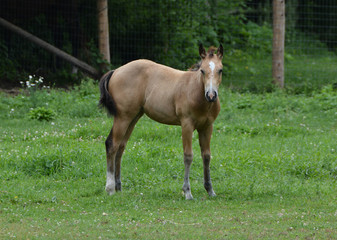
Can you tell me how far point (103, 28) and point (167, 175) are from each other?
690cm

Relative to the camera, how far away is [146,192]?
23.2 feet

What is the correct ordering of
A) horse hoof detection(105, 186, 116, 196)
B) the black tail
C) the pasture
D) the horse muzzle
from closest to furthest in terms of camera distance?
the pasture, the horse muzzle, horse hoof detection(105, 186, 116, 196), the black tail

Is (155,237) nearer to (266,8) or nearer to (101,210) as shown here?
(101,210)

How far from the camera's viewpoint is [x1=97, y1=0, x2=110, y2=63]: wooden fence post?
13.6 metres

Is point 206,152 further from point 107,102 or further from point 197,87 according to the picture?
point 107,102

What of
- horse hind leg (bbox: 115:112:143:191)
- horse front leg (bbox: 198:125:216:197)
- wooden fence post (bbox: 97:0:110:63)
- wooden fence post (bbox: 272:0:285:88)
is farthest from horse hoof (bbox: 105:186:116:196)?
wooden fence post (bbox: 272:0:285:88)

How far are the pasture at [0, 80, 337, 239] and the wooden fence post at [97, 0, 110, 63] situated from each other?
2.06 metres

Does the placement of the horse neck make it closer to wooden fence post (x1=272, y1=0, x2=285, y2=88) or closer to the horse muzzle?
the horse muzzle

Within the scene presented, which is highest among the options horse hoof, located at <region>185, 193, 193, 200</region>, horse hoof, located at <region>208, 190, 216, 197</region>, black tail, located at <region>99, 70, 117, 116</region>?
black tail, located at <region>99, 70, 117, 116</region>

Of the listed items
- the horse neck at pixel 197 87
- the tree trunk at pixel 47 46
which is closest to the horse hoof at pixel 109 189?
the horse neck at pixel 197 87

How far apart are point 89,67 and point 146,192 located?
7.54 meters

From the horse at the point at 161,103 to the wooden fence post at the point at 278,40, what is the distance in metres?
7.05

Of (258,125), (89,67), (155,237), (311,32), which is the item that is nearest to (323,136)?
(258,125)

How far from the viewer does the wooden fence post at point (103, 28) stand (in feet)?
44.7
